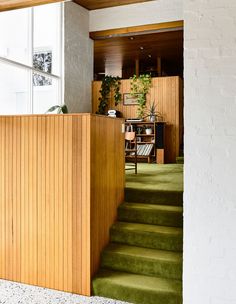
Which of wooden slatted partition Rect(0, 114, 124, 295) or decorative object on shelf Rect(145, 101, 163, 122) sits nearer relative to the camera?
wooden slatted partition Rect(0, 114, 124, 295)

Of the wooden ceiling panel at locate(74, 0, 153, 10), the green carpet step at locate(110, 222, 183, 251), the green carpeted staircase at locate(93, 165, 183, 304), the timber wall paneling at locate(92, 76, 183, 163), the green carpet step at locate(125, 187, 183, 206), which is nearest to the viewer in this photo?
the green carpeted staircase at locate(93, 165, 183, 304)

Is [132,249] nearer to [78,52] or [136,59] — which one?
[78,52]

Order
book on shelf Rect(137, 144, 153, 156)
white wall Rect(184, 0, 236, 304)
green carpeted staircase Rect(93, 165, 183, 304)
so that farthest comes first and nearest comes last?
book on shelf Rect(137, 144, 153, 156) < green carpeted staircase Rect(93, 165, 183, 304) < white wall Rect(184, 0, 236, 304)

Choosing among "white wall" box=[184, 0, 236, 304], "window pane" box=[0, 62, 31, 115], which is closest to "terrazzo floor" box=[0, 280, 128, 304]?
"white wall" box=[184, 0, 236, 304]

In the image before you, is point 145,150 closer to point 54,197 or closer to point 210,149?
point 54,197

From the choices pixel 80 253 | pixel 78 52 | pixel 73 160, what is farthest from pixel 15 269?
pixel 78 52

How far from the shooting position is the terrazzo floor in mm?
3205

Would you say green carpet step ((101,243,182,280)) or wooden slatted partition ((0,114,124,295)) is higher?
wooden slatted partition ((0,114,124,295))

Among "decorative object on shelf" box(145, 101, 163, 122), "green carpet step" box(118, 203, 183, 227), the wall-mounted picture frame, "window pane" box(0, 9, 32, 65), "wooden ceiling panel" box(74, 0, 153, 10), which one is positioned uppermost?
"wooden ceiling panel" box(74, 0, 153, 10)

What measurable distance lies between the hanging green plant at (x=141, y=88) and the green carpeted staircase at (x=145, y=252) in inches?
175

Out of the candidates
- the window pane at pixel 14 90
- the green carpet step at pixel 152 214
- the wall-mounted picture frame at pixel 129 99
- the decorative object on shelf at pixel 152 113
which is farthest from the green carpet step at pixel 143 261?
the wall-mounted picture frame at pixel 129 99

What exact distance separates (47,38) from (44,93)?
3.75 ft

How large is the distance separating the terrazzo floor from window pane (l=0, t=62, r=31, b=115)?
110 inches

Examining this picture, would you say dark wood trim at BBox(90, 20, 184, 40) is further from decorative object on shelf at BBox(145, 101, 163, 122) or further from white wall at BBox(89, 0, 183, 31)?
decorative object on shelf at BBox(145, 101, 163, 122)
